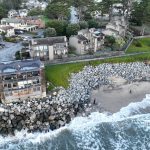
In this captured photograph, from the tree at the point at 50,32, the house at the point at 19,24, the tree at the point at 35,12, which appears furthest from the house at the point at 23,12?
the tree at the point at 50,32

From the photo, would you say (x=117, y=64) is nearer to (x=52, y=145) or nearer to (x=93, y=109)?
(x=93, y=109)

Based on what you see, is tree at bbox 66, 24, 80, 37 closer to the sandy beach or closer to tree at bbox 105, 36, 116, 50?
tree at bbox 105, 36, 116, 50

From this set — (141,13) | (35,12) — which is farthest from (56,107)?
(35,12)

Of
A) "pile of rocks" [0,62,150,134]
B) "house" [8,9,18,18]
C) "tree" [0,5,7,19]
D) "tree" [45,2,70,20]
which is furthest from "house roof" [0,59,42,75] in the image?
"house" [8,9,18,18]

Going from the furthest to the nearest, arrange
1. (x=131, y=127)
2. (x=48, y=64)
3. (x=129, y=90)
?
(x=48, y=64)
(x=129, y=90)
(x=131, y=127)

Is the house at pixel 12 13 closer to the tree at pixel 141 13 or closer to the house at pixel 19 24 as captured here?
the house at pixel 19 24

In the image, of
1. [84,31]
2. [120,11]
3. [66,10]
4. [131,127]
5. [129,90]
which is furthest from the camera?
[120,11]

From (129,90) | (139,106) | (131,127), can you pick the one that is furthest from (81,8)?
(131,127)
